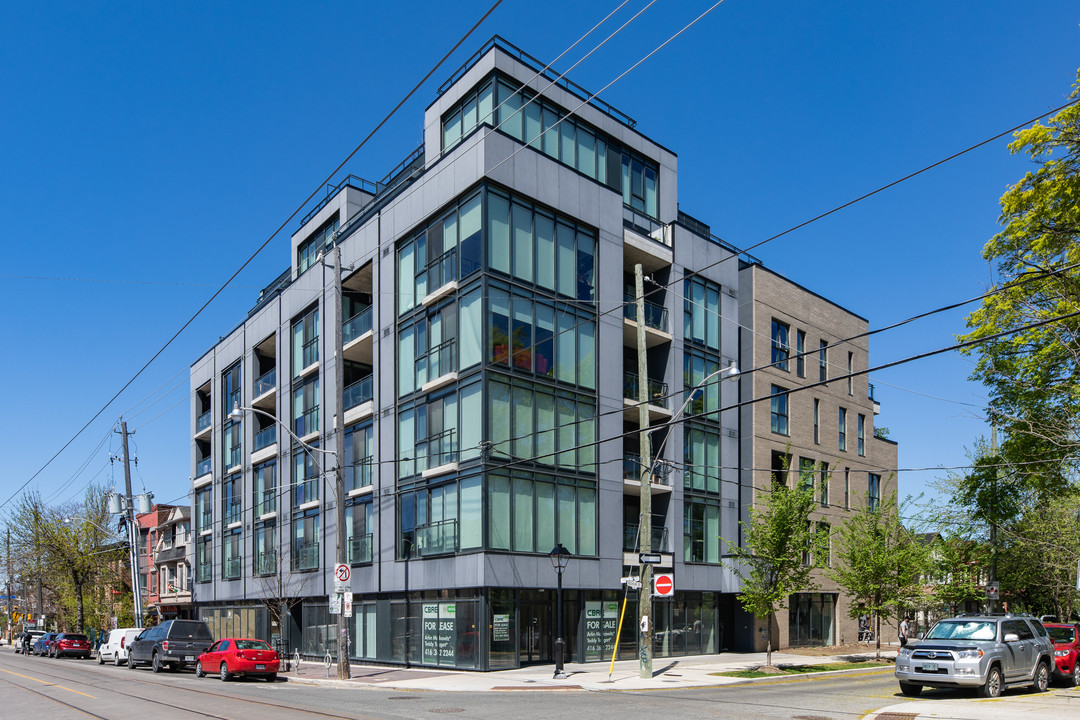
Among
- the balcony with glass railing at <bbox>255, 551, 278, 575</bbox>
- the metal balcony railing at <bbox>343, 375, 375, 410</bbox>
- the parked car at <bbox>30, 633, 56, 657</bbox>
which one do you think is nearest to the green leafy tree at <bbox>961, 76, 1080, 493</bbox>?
the metal balcony railing at <bbox>343, 375, 375, 410</bbox>

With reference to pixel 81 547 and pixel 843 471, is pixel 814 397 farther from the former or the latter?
pixel 81 547

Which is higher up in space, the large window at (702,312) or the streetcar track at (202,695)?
the large window at (702,312)

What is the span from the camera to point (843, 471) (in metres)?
46.2

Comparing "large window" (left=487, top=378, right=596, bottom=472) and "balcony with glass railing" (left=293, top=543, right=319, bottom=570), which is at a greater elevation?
"large window" (left=487, top=378, right=596, bottom=472)

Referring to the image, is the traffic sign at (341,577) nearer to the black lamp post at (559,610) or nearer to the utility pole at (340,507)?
the utility pole at (340,507)

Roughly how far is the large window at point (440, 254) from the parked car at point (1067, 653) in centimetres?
2002

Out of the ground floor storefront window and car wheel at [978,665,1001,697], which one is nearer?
car wheel at [978,665,1001,697]

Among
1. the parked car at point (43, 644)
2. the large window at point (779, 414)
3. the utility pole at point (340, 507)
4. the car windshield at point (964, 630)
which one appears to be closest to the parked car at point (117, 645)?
the parked car at point (43, 644)

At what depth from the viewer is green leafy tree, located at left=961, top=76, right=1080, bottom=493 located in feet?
79.0

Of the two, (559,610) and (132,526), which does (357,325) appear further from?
(132,526)

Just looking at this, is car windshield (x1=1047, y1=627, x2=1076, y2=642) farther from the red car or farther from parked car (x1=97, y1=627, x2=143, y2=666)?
parked car (x1=97, y1=627, x2=143, y2=666)

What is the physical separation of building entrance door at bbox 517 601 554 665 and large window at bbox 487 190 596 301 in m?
11.0

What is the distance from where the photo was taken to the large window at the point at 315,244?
45.8m

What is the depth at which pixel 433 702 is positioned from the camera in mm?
20297
